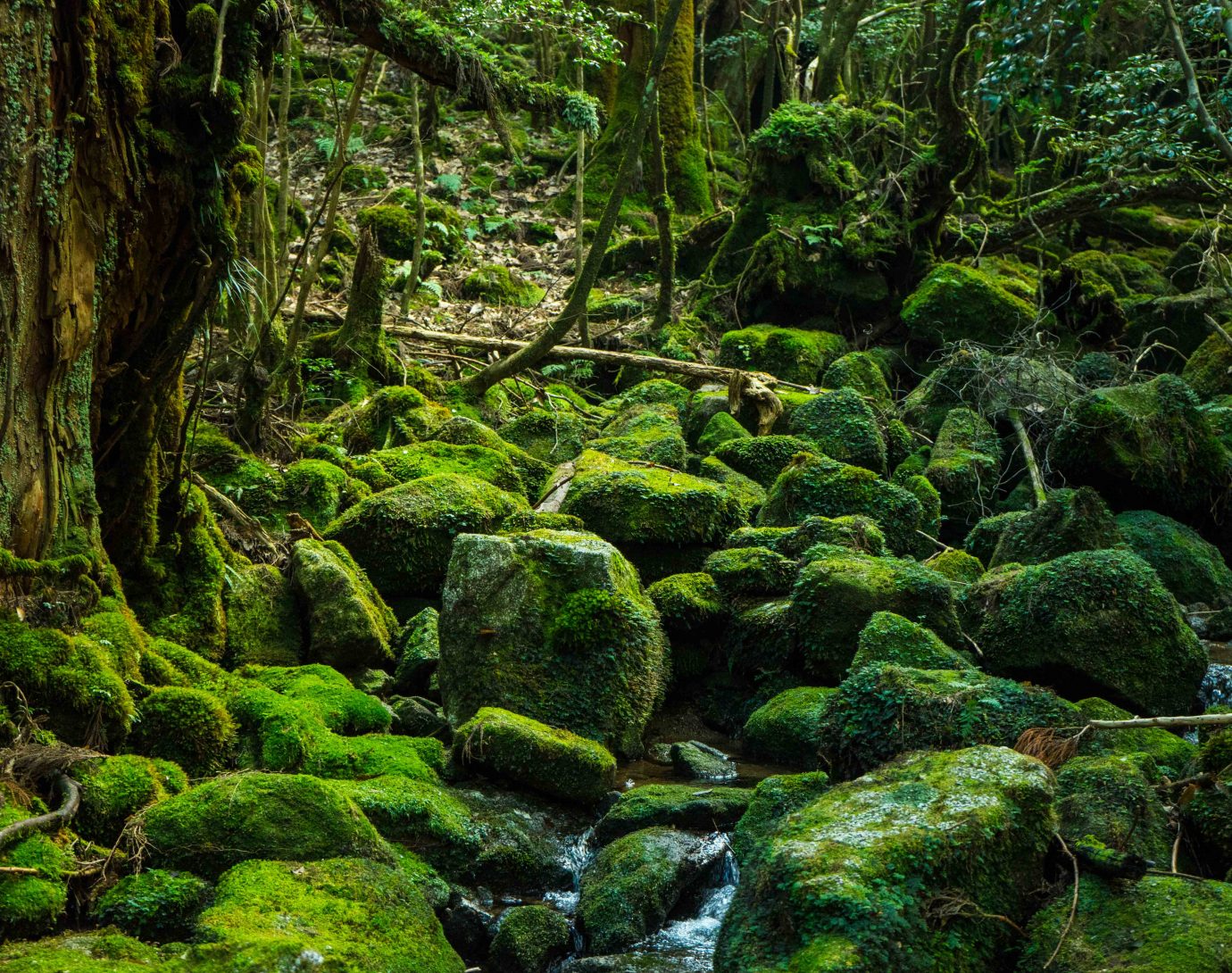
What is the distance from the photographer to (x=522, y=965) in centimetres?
486

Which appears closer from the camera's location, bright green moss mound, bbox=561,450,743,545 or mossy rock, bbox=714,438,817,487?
bright green moss mound, bbox=561,450,743,545

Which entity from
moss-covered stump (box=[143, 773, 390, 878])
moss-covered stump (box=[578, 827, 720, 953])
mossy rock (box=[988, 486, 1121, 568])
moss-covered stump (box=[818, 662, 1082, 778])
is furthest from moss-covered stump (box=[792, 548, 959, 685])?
moss-covered stump (box=[143, 773, 390, 878])

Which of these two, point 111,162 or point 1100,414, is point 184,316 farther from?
point 1100,414

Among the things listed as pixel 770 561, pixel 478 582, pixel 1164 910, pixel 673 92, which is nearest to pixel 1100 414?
pixel 770 561

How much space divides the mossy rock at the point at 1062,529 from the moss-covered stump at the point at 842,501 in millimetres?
850

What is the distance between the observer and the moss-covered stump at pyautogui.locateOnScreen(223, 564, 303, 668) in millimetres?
6941

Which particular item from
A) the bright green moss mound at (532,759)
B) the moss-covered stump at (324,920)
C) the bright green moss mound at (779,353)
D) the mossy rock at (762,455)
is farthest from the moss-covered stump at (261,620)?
the bright green moss mound at (779,353)

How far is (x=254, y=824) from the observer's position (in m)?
4.65

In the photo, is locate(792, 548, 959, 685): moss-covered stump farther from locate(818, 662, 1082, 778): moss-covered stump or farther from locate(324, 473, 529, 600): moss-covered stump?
locate(324, 473, 529, 600): moss-covered stump

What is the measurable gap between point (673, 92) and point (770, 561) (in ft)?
43.0

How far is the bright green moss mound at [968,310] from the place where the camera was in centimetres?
1428

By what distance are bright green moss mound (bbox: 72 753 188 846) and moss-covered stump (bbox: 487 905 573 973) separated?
1.56m

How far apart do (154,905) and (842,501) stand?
6.84 metres

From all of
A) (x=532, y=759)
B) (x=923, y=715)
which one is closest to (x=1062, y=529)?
(x=923, y=715)
